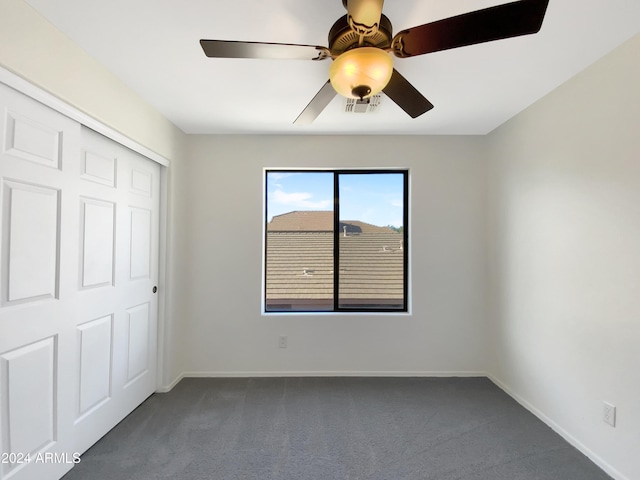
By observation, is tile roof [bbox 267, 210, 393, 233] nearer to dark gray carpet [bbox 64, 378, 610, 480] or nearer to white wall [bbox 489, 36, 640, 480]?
white wall [bbox 489, 36, 640, 480]

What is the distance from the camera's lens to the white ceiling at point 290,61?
137 centimetres

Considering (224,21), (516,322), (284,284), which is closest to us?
(224,21)

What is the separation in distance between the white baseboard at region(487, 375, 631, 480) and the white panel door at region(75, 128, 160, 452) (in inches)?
121

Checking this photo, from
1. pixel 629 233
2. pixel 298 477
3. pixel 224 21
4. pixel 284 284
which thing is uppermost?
pixel 224 21

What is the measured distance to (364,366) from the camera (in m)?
2.89

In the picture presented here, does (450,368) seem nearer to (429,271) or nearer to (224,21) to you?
(429,271)

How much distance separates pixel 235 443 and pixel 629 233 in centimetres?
262

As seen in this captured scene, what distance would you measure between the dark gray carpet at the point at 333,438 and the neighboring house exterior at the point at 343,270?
81 cm

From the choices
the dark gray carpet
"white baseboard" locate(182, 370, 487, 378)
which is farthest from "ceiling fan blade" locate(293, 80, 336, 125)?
"white baseboard" locate(182, 370, 487, 378)

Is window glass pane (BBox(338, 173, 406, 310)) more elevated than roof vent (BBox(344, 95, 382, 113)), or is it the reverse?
Answer: roof vent (BBox(344, 95, 382, 113))

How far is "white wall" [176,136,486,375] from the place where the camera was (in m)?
2.89

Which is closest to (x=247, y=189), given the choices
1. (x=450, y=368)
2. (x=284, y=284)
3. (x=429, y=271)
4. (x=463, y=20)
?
(x=284, y=284)

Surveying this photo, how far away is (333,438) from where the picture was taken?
1961 mm

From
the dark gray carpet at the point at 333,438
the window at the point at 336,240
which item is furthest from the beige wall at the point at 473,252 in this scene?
the dark gray carpet at the point at 333,438
